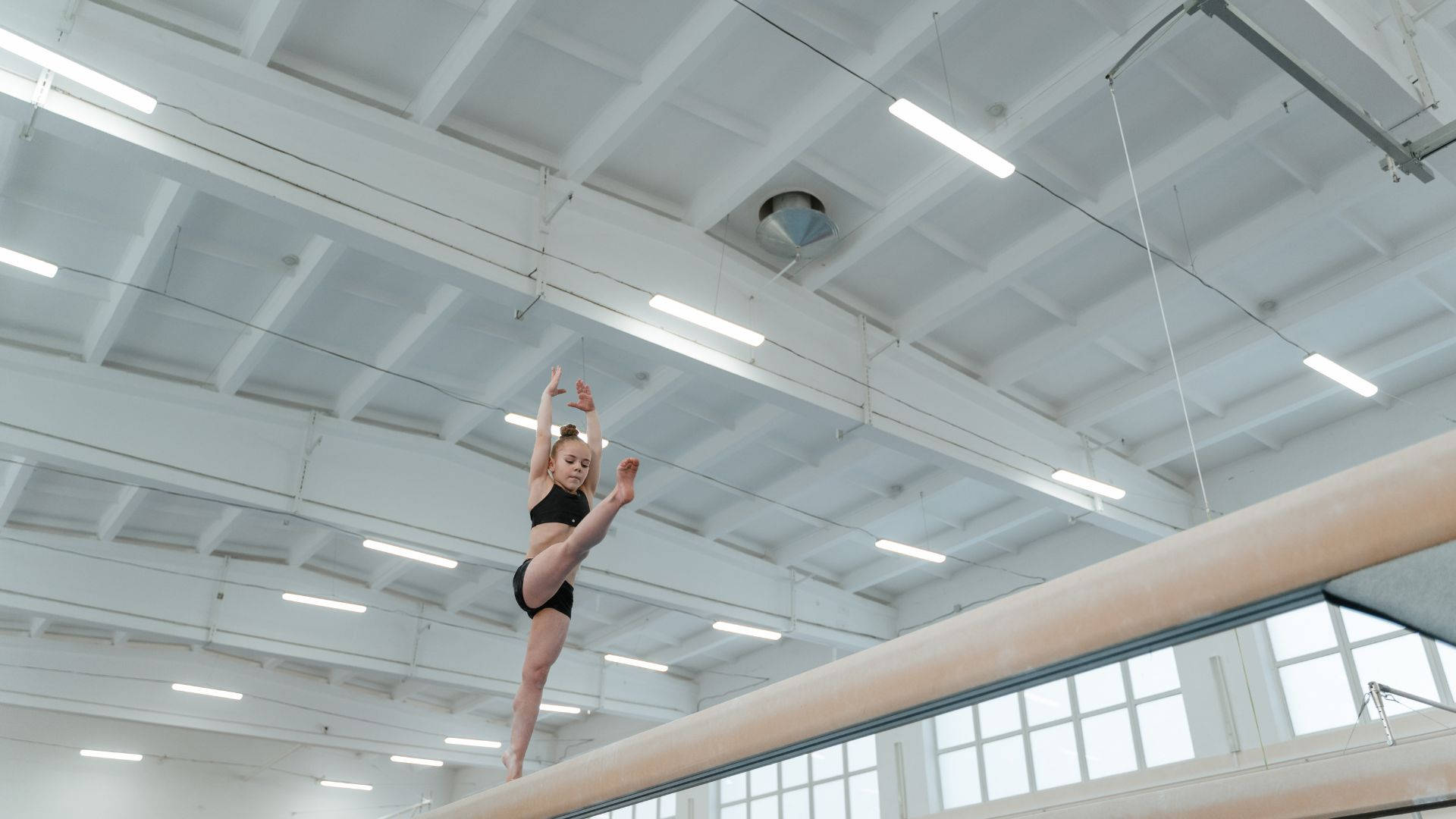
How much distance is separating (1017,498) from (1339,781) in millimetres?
9507

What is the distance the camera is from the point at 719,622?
13602mm

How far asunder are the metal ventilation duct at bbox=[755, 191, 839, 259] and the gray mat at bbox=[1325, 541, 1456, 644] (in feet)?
23.2

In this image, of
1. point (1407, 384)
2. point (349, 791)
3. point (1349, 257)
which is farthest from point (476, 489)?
point (349, 791)

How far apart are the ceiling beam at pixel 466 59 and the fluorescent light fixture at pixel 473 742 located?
14.7 meters

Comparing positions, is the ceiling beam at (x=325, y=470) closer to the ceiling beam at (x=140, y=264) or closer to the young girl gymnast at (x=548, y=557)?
the ceiling beam at (x=140, y=264)

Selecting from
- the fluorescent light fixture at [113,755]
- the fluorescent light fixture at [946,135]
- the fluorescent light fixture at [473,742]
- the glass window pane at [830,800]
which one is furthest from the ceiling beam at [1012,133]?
the fluorescent light fixture at [113,755]

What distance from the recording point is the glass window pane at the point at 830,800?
50.3ft

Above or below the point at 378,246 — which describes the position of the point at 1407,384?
above

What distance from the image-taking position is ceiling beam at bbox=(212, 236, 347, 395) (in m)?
8.85

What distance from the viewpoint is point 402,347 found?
10.1 metres

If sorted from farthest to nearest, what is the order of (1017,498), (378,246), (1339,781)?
(1017,498)
(378,246)
(1339,781)

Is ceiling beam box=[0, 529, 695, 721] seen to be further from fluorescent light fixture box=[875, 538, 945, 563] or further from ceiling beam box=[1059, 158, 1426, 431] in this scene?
ceiling beam box=[1059, 158, 1426, 431]

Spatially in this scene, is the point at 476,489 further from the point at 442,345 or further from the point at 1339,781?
the point at 1339,781

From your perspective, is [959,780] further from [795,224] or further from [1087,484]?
[795,224]
